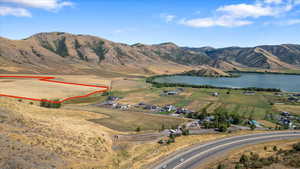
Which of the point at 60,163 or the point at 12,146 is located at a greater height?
the point at 12,146

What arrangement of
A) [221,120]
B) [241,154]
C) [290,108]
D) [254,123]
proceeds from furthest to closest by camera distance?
[290,108], [221,120], [254,123], [241,154]

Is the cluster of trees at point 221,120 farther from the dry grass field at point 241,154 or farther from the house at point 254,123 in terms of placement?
the dry grass field at point 241,154

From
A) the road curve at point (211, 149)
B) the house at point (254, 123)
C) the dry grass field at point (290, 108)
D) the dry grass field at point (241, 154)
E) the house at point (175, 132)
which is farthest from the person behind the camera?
the dry grass field at point (290, 108)

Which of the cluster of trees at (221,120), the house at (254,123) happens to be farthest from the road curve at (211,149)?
the house at (254,123)

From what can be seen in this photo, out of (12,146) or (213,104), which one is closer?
(12,146)

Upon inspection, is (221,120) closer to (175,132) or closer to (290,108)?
(175,132)

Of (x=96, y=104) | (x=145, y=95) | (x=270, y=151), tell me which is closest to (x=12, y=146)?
(x=270, y=151)

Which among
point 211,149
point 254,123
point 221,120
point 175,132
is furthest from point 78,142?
point 254,123

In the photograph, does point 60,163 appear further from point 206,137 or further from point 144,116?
point 144,116
